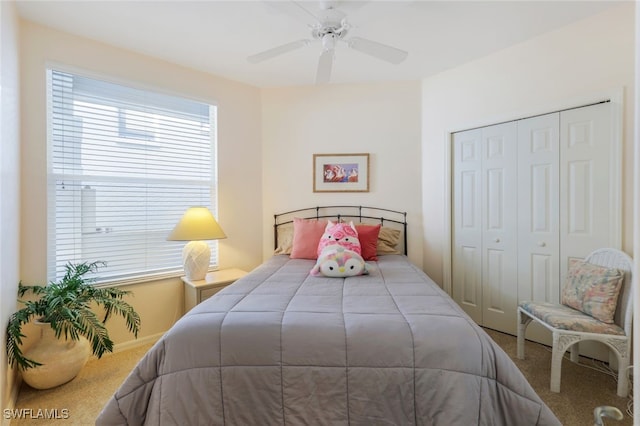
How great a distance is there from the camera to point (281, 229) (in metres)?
3.45

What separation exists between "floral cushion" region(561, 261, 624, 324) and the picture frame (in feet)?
6.48

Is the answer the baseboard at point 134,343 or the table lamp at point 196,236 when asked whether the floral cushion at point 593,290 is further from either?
the baseboard at point 134,343

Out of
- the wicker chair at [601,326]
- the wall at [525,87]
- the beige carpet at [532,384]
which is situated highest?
the wall at [525,87]

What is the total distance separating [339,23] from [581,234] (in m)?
2.45

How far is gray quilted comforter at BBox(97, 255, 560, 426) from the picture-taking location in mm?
1229

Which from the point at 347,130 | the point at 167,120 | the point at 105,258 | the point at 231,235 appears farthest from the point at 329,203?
the point at 105,258

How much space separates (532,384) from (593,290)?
30.3 inches

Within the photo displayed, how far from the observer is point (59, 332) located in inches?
75.1

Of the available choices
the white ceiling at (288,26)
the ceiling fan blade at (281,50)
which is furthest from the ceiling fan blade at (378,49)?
the ceiling fan blade at (281,50)

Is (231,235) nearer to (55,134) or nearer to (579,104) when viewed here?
(55,134)

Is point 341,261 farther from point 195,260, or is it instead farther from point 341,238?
point 195,260

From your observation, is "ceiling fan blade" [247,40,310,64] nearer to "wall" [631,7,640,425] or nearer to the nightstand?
"wall" [631,7,640,425]

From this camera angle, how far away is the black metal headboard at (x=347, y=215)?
336 centimetres

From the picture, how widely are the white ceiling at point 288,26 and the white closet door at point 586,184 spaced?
0.79 metres
